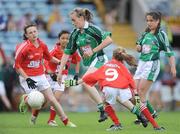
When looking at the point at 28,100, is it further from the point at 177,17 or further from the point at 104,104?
the point at 177,17

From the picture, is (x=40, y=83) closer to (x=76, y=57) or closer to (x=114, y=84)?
(x=76, y=57)

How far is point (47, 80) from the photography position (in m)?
14.7

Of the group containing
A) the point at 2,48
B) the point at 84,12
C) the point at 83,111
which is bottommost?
the point at 83,111

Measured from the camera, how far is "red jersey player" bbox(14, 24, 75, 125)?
14137 millimetres

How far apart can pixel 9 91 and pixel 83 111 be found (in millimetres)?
2198

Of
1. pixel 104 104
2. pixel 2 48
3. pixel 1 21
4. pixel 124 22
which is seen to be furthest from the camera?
pixel 124 22

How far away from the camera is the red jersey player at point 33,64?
46.4 feet

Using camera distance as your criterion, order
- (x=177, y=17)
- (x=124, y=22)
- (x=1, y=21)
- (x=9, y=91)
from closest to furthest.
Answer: (x=1, y=21) < (x=9, y=91) < (x=177, y=17) < (x=124, y=22)

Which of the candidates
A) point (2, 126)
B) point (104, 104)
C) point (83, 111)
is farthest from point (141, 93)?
point (83, 111)

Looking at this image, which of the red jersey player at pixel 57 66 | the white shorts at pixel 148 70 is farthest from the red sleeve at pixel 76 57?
the white shorts at pixel 148 70

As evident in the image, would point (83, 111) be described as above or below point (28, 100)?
below

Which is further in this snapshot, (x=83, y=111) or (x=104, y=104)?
(x=83, y=111)

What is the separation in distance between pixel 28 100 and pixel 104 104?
147cm

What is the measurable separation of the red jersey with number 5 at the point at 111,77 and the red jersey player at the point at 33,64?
1.22m
